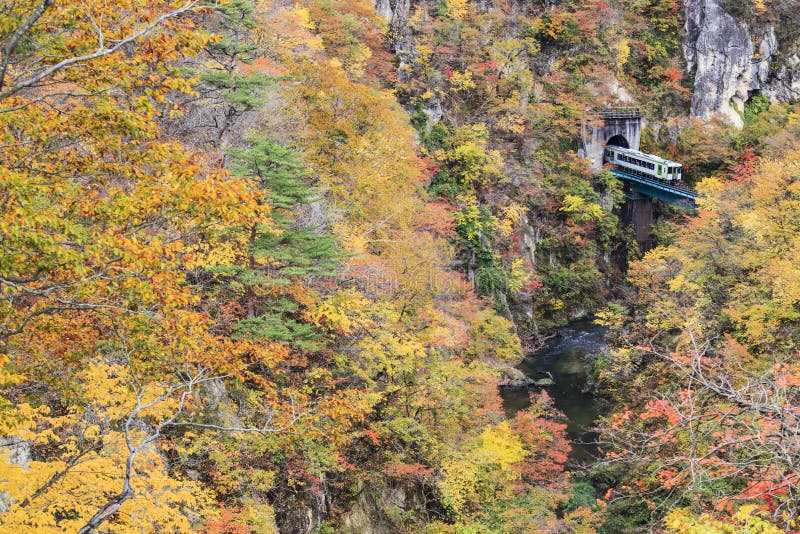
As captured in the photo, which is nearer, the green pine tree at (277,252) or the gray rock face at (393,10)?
the green pine tree at (277,252)

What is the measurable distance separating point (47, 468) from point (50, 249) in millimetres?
3339

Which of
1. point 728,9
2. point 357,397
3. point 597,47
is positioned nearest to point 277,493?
point 357,397

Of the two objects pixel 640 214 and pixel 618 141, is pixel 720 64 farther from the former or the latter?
pixel 640 214

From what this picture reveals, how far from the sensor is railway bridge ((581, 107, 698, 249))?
4078 cm

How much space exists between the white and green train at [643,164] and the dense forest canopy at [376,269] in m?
2.29

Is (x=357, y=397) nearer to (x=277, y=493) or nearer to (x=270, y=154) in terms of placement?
(x=277, y=493)

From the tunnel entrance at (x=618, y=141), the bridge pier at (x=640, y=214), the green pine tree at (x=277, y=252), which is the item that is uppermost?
the green pine tree at (x=277, y=252)

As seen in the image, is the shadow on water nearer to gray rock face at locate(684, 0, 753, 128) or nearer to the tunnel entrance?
the tunnel entrance

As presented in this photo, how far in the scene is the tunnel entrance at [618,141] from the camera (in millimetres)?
42500

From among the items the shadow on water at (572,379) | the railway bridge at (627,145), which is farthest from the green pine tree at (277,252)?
the railway bridge at (627,145)

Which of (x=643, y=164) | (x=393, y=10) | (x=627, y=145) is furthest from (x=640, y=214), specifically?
(x=393, y=10)

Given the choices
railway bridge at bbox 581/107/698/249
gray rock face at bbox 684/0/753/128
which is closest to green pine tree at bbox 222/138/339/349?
railway bridge at bbox 581/107/698/249

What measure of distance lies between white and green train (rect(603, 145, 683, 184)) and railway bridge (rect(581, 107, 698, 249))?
485mm

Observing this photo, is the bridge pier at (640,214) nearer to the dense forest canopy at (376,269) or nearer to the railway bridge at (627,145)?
the railway bridge at (627,145)
